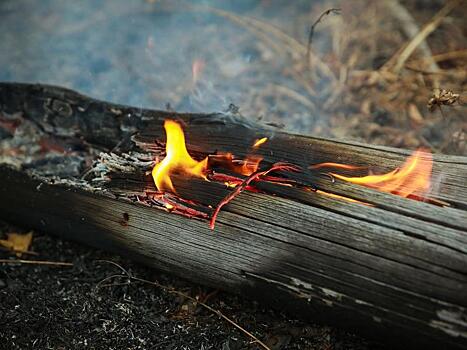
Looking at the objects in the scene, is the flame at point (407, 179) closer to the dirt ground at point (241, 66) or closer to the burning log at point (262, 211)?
the burning log at point (262, 211)

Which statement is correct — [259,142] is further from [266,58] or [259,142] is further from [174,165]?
[266,58]

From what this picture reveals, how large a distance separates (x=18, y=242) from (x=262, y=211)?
1384 mm

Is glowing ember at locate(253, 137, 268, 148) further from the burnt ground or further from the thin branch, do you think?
the thin branch

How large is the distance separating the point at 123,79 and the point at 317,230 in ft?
7.71

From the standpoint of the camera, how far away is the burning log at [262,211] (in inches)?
74.3

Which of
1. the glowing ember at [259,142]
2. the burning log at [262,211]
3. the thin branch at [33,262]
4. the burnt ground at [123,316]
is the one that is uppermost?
the glowing ember at [259,142]

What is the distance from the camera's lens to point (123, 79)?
3.91 meters

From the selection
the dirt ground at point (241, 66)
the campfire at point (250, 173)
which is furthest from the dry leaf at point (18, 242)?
the campfire at point (250, 173)

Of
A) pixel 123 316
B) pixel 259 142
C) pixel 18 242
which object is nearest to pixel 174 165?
pixel 259 142

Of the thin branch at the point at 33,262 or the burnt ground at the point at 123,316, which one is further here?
the thin branch at the point at 33,262

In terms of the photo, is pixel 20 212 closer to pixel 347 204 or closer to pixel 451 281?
pixel 347 204

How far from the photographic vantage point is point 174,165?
2318mm

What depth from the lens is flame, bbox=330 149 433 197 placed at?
2.05 m

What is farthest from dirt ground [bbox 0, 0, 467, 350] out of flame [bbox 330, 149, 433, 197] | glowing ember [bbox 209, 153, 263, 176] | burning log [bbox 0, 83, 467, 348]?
flame [bbox 330, 149, 433, 197]
